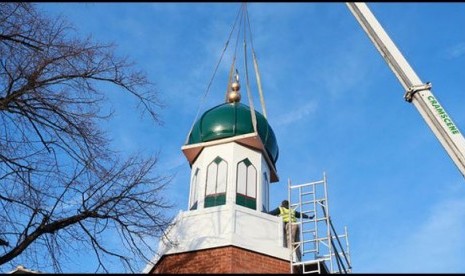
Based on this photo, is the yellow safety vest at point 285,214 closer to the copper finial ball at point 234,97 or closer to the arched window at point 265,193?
the arched window at point 265,193

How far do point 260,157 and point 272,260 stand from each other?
3.20m

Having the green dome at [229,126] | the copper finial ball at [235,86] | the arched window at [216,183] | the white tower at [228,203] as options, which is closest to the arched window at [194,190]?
the white tower at [228,203]

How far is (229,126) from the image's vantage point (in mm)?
14672

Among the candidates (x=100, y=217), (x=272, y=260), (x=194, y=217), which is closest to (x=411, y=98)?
(x=272, y=260)

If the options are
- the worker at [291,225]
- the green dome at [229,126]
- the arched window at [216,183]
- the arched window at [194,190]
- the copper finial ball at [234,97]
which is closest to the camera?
the worker at [291,225]

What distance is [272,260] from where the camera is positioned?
1232cm

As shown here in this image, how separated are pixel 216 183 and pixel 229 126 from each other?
1.52 meters

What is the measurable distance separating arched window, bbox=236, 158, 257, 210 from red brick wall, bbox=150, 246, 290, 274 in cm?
184

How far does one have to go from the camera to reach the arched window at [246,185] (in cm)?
1385

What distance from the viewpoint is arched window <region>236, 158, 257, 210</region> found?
13852mm

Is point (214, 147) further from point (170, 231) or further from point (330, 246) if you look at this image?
Result: point (330, 246)

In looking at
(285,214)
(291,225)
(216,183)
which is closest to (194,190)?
(216,183)

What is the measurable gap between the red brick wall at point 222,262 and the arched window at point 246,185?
1836 mm

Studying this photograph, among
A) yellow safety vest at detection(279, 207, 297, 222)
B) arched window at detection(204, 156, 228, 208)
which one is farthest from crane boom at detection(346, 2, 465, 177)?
arched window at detection(204, 156, 228, 208)
